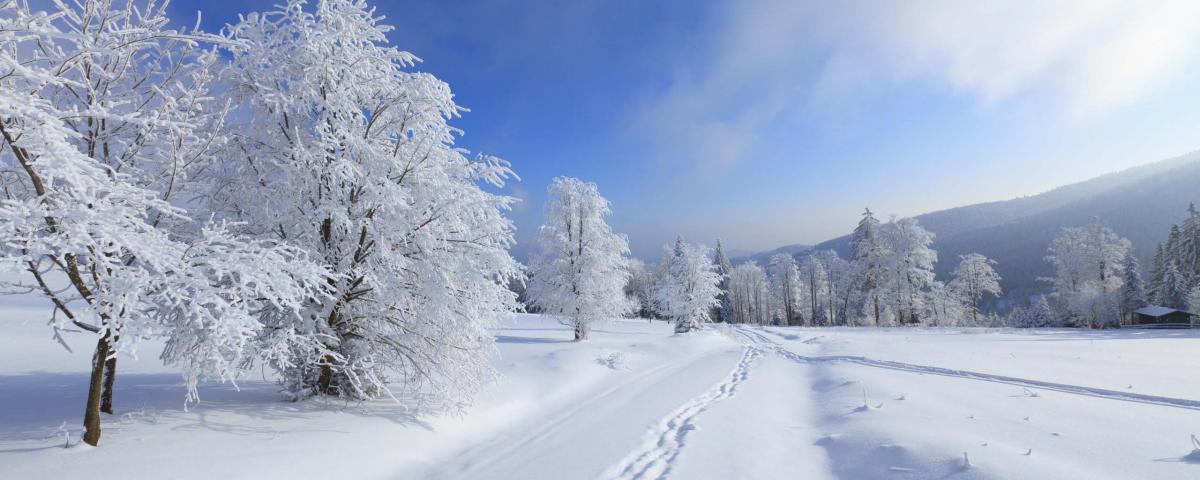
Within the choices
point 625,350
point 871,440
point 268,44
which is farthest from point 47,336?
point 871,440

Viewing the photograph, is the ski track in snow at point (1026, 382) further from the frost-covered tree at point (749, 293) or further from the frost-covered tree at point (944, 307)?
the frost-covered tree at point (749, 293)

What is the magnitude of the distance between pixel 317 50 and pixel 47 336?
16985 mm

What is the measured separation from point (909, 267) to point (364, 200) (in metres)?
45.2

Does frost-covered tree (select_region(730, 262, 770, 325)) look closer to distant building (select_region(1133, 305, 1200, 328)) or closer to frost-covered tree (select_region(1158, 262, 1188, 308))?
distant building (select_region(1133, 305, 1200, 328))

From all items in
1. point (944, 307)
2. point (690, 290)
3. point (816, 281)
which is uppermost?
point (816, 281)

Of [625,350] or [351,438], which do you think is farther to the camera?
[625,350]

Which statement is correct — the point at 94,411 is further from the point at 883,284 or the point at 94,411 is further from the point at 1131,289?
the point at 1131,289

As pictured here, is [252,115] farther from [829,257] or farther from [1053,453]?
[829,257]

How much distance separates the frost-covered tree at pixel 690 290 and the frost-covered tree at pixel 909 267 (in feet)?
55.9

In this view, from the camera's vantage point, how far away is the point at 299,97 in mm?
7730

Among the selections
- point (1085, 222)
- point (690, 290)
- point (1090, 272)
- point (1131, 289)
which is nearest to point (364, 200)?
point (690, 290)

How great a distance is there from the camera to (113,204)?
474cm

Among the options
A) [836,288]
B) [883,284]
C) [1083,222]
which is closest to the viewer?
[883,284]

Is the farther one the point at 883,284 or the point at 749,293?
the point at 749,293
